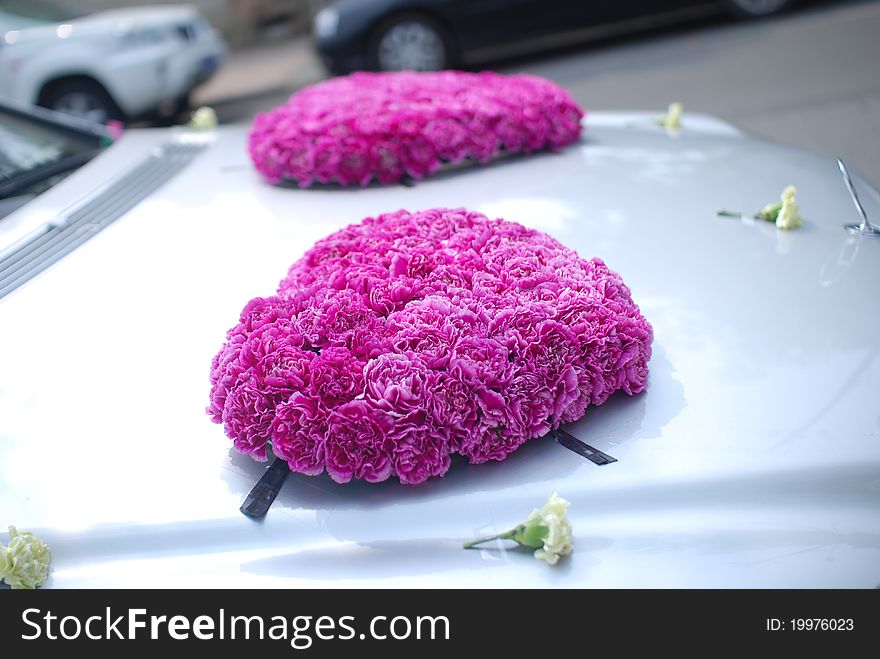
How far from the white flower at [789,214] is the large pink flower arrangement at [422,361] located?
60 centimetres

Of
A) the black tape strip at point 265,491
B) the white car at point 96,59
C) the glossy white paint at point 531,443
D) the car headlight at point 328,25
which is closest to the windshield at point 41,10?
the white car at point 96,59

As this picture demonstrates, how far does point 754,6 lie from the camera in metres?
8.27

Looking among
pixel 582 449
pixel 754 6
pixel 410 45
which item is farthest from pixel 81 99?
pixel 582 449

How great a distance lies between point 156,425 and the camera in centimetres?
148

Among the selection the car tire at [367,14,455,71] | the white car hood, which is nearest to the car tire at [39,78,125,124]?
the white car hood

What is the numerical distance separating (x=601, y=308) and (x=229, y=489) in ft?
2.27

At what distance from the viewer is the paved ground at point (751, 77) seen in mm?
5430

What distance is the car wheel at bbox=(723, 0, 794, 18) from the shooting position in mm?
8242

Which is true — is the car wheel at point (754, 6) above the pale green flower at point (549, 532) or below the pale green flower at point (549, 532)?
below

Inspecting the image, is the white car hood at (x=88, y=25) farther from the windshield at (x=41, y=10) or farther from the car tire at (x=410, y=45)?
the car tire at (x=410, y=45)

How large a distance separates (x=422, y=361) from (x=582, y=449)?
292mm
